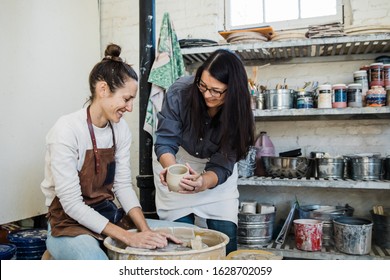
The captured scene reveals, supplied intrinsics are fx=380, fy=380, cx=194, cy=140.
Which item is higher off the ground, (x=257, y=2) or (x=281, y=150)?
(x=257, y=2)

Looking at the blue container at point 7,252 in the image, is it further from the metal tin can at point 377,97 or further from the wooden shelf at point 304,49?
the metal tin can at point 377,97

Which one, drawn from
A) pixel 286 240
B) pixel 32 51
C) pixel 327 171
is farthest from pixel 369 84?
pixel 32 51

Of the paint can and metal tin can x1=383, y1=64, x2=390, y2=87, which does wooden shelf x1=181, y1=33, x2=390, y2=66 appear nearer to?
metal tin can x1=383, y1=64, x2=390, y2=87

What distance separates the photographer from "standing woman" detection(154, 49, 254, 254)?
1.63m

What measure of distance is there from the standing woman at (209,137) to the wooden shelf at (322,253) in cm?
77

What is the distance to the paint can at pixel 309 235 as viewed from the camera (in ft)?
8.29

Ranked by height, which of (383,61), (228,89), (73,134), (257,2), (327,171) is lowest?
(327,171)

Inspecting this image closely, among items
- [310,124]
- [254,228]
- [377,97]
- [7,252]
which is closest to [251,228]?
[254,228]

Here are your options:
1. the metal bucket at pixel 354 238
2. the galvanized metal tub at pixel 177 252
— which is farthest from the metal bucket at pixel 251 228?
the galvanized metal tub at pixel 177 252

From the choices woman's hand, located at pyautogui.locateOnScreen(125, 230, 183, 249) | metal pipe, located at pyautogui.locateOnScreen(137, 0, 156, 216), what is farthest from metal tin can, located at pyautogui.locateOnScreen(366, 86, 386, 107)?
woman's hand, located at pyautogui.locateOnScreen(125, 230, 183, 249)
